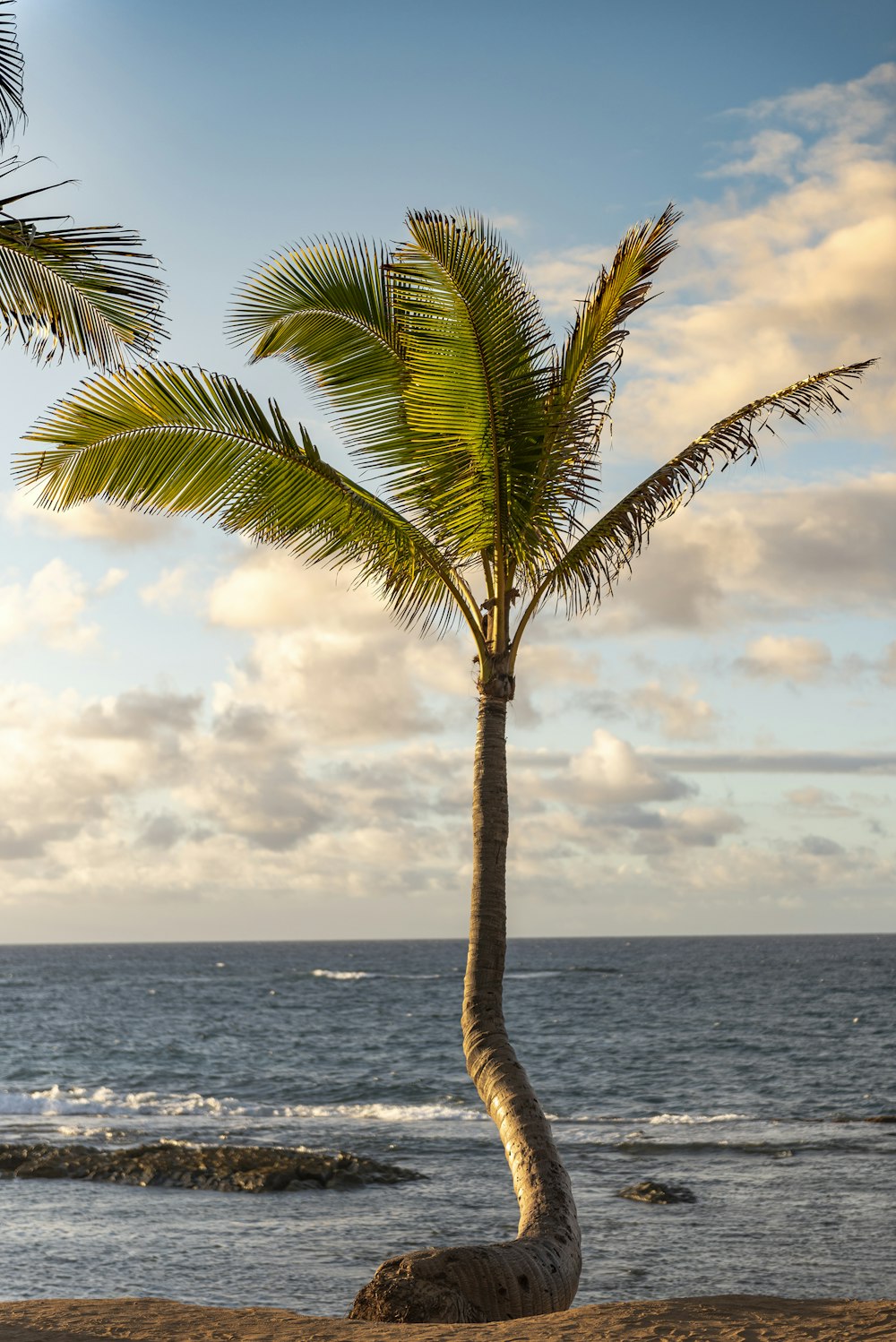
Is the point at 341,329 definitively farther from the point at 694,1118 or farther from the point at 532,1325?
the point at 694,1118

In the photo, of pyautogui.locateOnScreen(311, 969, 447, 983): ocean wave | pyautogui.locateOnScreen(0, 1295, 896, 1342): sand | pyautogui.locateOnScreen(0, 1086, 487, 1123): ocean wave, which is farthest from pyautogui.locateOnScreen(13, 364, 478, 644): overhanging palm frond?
pyautogui.locateOnScreen(311, 969, 447, 983): ocean wave

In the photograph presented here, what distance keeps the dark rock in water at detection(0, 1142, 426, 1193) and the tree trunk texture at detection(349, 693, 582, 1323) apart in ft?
39.2

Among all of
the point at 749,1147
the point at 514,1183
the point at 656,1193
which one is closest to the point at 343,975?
the point at 749,1147

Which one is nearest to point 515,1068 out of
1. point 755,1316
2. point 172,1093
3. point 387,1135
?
point 755,1316

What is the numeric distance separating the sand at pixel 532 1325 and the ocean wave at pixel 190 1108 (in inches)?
851

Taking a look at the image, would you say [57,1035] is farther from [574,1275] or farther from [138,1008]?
[574,1275]

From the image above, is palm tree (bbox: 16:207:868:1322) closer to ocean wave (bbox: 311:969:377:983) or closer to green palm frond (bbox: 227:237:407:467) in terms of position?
green palm frond (bbox: 227:237:407:467)

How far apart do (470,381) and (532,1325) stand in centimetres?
660

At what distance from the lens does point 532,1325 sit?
6.80 metres

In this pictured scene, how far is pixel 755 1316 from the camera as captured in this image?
7.08m

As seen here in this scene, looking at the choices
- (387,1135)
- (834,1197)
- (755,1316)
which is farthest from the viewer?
(387,1135)

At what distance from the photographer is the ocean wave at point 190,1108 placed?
29.4m

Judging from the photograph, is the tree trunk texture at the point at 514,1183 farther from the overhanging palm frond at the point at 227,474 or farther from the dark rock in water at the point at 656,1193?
the dark rock in water at the point at 656,1193

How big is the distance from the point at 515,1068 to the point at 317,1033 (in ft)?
144
